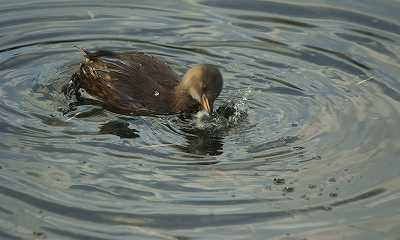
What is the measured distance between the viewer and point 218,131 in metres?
6.90

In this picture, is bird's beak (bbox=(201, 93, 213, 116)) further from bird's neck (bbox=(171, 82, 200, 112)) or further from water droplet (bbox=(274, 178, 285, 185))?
water droplet (bbox=(274, 178, 285, 185))

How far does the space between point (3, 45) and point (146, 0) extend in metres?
2.37

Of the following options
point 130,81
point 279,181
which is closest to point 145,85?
point 130,81

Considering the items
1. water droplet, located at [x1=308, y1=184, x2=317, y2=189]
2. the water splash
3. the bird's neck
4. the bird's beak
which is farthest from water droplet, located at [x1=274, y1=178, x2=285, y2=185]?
the bird's neck

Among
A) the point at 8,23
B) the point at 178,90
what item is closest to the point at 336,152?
the point at 178,90

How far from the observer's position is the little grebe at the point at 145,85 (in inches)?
284

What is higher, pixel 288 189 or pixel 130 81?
pixel 130 81

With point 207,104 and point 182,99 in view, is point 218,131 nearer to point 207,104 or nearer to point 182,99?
point 207,104

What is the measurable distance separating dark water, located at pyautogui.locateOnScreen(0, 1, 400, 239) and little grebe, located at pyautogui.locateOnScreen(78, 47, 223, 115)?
0.21 metres

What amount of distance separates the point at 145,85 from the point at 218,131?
1072mm

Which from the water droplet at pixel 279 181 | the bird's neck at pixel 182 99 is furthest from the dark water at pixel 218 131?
the bird's neck at pixel 182 99

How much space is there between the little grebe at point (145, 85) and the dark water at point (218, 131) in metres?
0.21

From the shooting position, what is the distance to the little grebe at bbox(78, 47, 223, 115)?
722cm

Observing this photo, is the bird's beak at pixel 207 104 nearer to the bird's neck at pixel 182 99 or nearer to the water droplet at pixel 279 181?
the bird's neck at pixel 182 99
